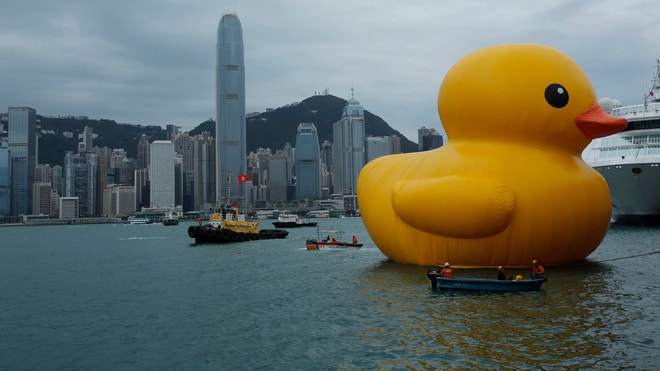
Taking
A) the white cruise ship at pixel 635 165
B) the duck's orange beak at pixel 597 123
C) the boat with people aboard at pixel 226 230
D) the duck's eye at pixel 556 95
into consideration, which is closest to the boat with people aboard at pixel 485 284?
the duck's orange beak at pixel 597 123

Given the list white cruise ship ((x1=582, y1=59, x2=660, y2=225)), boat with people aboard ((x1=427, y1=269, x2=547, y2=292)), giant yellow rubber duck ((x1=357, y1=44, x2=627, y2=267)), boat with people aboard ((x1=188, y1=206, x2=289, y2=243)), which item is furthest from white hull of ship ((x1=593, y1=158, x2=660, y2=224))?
boat with people aboard ((x1=188, y1=206, x2=289, y2=243))

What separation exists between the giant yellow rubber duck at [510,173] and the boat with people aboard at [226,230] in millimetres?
37828

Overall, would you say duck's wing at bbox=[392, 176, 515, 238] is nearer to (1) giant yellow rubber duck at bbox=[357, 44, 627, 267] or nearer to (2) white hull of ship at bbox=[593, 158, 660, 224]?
(1) giant yellow rubber duck at bbox=[357, 44, 627, 267]

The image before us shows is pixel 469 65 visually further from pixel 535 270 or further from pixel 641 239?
pixel 641 239

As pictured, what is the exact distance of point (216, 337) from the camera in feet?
53.0

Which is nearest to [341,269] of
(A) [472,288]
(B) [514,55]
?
(A) [472,288]

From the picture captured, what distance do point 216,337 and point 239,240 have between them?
147ft

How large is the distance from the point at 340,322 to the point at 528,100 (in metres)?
10.5

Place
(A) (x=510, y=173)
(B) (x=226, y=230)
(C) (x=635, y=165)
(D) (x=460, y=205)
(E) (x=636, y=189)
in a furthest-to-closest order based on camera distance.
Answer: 1. (B) (x=226, y=230)
2. (E) (x=636, y=189)
3. (C) (x=635, y=165)
4. (A) (x=510, y=173)
5. (D) (x=460, y=205)

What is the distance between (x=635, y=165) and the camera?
1874 inches

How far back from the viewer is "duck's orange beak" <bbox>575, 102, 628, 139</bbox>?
69.7ft

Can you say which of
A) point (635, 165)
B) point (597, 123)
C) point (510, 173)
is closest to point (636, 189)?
point (635, 165)

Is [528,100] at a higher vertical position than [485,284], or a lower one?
higher

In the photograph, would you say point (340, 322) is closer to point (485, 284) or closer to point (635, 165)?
point (485, 284)
